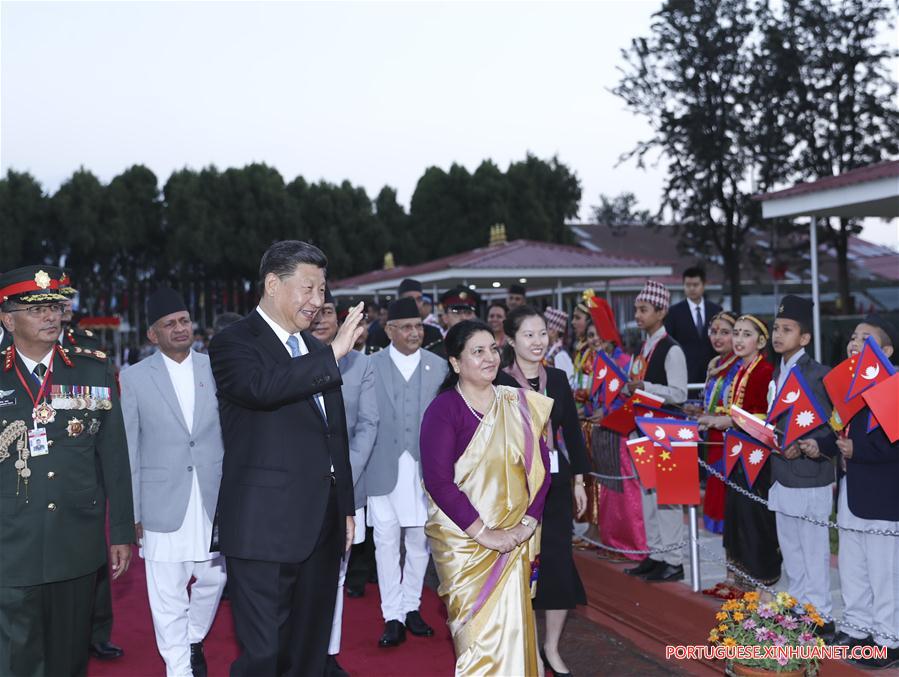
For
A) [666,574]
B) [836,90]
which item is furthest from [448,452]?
[836,90]

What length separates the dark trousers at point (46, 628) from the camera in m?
3.41

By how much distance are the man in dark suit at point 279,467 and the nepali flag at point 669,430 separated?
2.57 m

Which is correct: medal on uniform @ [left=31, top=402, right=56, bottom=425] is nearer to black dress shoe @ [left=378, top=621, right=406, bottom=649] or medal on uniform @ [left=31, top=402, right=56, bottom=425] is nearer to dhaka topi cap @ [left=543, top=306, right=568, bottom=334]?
black dress shoe @ [left=378, top=621, right=406, bottom=649]

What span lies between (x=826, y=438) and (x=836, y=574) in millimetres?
1978

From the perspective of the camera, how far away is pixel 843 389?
441 cm

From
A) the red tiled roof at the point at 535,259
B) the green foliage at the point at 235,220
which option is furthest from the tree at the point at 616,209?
the red tiled roof at the point at 535,259

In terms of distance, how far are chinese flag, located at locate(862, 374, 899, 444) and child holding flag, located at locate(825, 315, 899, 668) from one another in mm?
227

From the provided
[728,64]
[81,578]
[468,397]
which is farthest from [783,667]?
[728,64]

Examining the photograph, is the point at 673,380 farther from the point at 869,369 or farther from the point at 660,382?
the point at 869,369

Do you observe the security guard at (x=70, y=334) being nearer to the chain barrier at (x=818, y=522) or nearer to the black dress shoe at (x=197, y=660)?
the black dress shoe at (x=197, y=660)

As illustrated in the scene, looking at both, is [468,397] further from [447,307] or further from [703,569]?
[447,307]

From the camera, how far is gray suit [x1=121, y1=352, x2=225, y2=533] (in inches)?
182

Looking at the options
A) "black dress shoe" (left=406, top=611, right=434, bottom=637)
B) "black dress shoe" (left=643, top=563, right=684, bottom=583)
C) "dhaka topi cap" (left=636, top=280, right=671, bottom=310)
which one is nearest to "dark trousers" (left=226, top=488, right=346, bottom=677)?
"black dress shoe" (left=406, top=611, right=434, bottom=637)

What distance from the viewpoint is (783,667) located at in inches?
151
